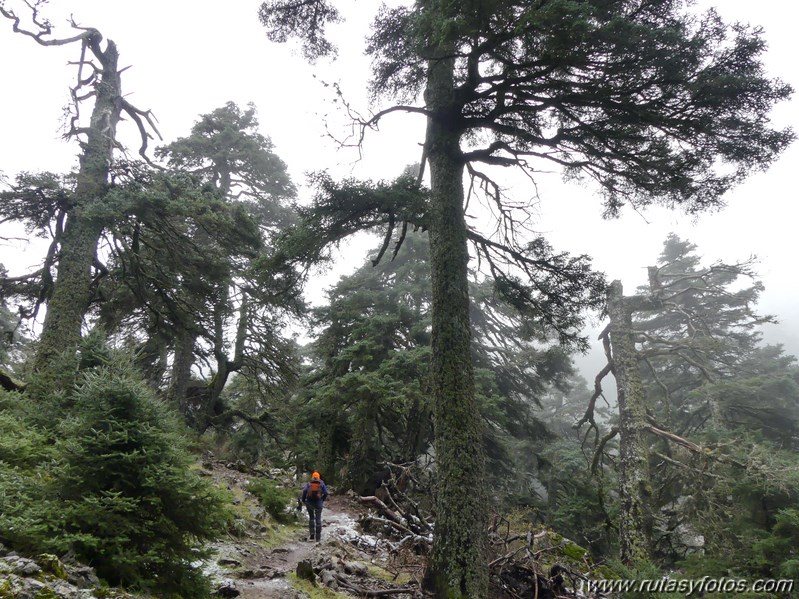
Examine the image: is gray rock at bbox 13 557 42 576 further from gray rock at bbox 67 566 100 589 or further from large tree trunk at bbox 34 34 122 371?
large tree trunk at bbox 34 34 122 371

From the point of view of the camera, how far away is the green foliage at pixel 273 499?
956cm

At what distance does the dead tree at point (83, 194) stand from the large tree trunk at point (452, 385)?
7.55m

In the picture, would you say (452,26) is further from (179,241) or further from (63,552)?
(179,241)

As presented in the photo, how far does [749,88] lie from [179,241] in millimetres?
12072

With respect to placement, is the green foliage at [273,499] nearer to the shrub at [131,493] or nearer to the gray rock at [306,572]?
the gray rock at [306,572]

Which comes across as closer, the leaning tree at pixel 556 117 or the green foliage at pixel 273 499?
the leaning tree at pixel 556 117

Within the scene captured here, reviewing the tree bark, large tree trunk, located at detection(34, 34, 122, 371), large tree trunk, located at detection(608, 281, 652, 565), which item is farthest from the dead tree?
large tree trunk, located at detection(608, 281, 652, 565)

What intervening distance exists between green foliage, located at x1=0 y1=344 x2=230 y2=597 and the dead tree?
6.06 m

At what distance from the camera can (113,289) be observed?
41.2 feet

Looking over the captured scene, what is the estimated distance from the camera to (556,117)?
7.37 metres

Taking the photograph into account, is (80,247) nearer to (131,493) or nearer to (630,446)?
(131,493)

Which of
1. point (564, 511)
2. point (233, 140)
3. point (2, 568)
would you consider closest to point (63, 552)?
point (2, 568)

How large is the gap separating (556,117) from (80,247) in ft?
36.7

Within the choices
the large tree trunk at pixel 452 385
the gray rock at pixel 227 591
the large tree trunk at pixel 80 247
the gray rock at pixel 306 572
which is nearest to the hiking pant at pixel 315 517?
the gray rock at pixel 306 572
